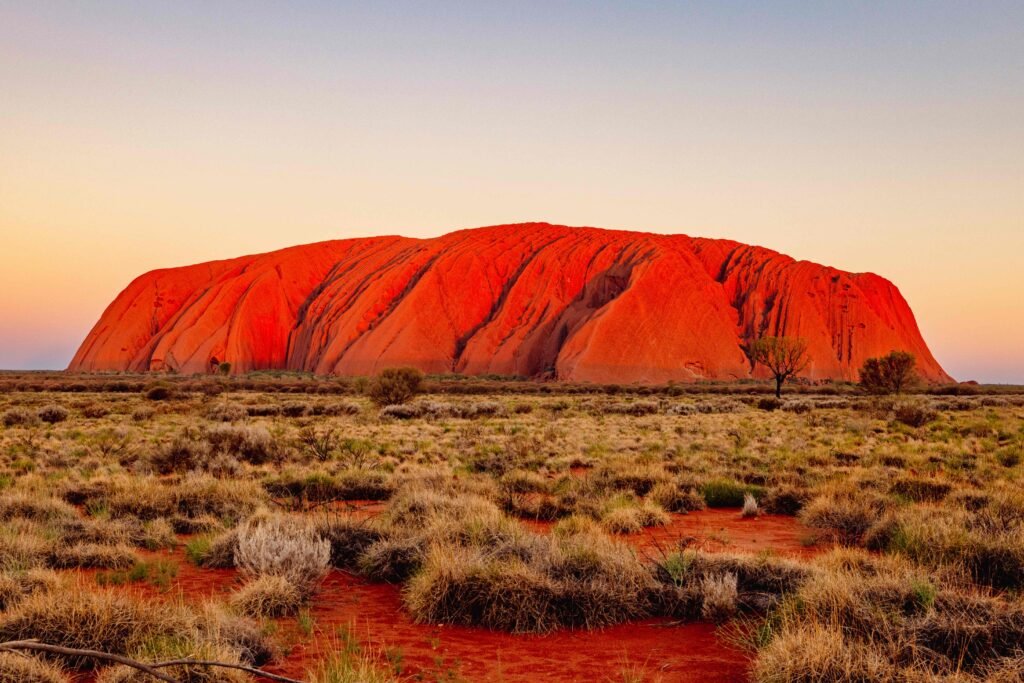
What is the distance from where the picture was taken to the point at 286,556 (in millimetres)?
6402

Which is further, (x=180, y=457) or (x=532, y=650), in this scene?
(x=180, y=457)

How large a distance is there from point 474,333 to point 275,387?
1176 inches

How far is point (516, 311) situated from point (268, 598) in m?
75.0

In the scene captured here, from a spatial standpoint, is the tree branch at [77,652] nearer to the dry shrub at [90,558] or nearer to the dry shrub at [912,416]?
the dry shrub at [90,558]

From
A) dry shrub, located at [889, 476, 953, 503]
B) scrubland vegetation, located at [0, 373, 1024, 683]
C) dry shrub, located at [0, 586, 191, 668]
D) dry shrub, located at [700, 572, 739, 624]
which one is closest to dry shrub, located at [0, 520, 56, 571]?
scrubland vegetation, located at [0, 373, 1024, 683]

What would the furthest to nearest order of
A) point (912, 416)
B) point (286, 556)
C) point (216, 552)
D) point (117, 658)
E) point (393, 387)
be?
1. point (393, 387)
2. point (912, 416)
3. point (216, 552)
4. point (286, 556)
5. point (117, 658)

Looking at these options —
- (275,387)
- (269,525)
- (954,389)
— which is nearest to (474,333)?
(275,387)

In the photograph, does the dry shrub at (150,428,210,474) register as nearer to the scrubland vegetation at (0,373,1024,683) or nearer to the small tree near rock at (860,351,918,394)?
the scrubland vegetation at (0,373,1024,683)

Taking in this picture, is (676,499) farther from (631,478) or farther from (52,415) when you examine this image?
(52,415)

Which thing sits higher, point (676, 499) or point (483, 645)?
point (483, 645)

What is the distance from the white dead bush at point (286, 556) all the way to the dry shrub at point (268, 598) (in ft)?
0.38

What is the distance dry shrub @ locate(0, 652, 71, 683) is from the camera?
364 centimetres

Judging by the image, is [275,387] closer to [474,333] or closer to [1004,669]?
[474,333]

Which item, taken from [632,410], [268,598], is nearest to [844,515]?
[268,598]
